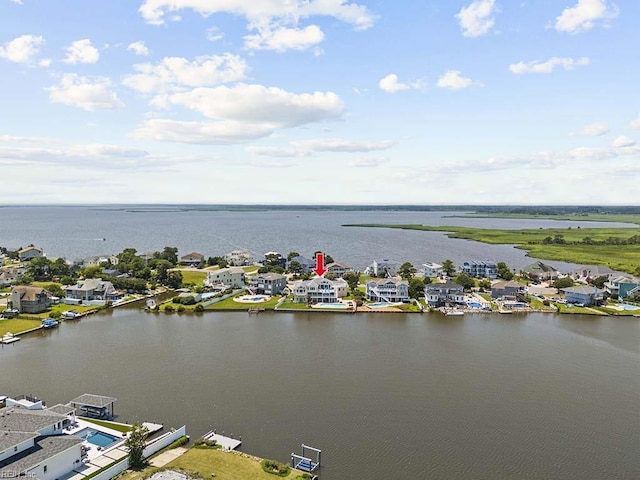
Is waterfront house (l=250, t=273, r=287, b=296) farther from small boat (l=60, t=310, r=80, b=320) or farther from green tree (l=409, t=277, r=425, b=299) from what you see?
small boat (l=60, t=310, r=80, b=320)

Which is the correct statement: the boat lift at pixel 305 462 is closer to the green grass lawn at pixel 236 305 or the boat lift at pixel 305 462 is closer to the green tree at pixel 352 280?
the green grass lawn at pixel 236 305

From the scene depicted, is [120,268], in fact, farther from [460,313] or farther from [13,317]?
[460,313]

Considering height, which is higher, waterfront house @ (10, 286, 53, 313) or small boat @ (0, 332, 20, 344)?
waterfront house @ (10, 286, 53, 313)

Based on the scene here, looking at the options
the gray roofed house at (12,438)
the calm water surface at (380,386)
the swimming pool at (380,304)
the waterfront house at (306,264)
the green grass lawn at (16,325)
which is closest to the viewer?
the gray roofed house at (12,438)

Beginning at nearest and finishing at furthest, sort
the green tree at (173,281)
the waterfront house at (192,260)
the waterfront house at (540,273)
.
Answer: the green tree at (173,281), the waterfront house at (540,273), the waterfront house at (192,260)

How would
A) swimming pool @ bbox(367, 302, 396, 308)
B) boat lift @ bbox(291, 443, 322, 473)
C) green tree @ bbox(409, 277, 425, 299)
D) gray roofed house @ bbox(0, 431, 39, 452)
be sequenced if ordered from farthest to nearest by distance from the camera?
green tree @ bbox(409, 277, 425, 299)
swimming pool @ bbox(367, 302, 396, 308)
boat lift @ bbox(291, 443, 322, 473)
gray roofed house @ bbox(0, 431, 39, 452)

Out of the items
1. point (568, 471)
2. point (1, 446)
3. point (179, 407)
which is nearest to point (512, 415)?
point (568, 471)

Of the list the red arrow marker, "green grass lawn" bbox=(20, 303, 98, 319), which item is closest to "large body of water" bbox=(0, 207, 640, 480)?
"green grass lawn" bbox=(20, 303, 98, 319)

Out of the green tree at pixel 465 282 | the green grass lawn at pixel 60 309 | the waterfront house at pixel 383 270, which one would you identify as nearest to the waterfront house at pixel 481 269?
the green tree at pixel 465 282
